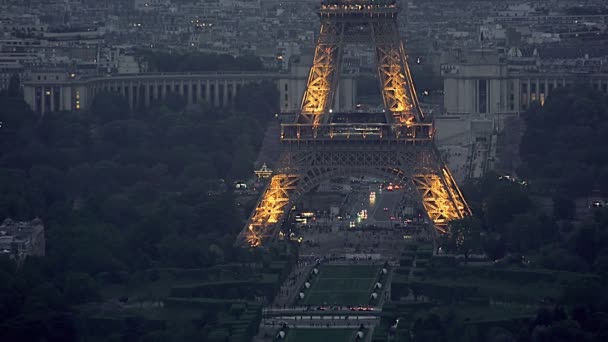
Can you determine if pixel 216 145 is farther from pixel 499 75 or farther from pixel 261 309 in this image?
pixel 261 309

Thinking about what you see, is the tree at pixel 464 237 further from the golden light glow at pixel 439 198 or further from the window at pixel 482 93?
the window at pixel 482 93

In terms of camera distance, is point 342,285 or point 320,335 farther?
point 342,285

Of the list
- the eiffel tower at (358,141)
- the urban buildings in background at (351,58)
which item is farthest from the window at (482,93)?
the eiffel tower at (358,141)

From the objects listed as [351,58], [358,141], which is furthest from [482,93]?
[358,141]

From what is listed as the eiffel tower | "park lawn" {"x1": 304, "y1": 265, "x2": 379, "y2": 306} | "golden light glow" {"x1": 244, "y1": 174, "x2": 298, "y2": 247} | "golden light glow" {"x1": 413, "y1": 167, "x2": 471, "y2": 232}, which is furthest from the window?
"park lawn" {"x1": 304, "y1": 265, "x2": 379, "y2": 306}

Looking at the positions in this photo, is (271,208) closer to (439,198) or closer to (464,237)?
(439,198)

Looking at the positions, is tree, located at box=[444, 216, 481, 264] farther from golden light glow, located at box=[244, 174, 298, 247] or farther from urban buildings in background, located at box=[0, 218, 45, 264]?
urban buildings in background, located at box=[0, 218, 45, 264]
